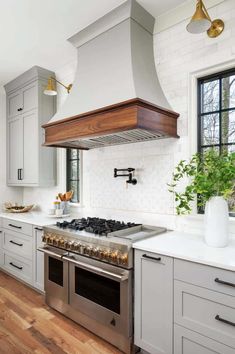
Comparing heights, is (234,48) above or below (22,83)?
Result: below

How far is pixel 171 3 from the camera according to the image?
2.30m

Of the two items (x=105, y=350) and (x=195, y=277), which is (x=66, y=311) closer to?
(x=105, y=350)

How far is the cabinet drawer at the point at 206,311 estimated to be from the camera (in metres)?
1.47

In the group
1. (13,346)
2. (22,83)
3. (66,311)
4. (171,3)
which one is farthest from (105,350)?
(22,83)

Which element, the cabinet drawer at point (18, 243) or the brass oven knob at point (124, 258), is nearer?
the brass oven knob at point (124, 258)

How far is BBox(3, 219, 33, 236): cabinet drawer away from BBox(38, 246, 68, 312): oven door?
520 mm

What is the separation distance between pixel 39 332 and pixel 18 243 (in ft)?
4.20

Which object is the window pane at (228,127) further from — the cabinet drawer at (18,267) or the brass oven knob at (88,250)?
the cabinet drawer at (18,267)

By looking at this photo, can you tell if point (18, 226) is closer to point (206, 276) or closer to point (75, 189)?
point (75, 189)

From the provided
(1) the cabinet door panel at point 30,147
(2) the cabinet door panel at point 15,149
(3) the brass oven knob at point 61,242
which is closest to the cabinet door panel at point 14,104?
(2) the cabinet door panel at point 15,149

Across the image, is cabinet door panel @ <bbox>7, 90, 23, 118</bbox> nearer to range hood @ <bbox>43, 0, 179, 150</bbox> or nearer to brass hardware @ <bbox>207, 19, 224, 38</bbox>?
range hood @ <bbox>43, 0, 179, 150</bbox>

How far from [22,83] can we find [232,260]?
3.75 m

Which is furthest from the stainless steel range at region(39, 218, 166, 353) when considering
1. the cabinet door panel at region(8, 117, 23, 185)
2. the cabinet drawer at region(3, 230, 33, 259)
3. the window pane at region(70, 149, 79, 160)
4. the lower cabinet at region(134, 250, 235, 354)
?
the cabinet door panel at region(8, 117, 23, 185)

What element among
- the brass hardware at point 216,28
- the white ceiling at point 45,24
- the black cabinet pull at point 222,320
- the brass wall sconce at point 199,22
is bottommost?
the black cabinet pull at point 222,320
